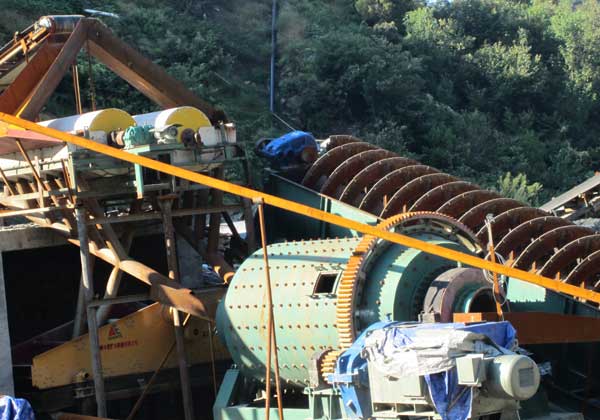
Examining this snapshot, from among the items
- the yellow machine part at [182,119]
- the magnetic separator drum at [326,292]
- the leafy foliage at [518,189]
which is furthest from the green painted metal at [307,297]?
the leafy foliage at [518,189]

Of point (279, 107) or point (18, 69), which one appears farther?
point (279, 107)

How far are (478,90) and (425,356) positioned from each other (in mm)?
41439

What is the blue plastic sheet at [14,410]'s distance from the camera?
458 inches

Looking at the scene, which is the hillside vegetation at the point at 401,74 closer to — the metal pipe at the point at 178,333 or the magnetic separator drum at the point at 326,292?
the metal pipe at the point at 178,333

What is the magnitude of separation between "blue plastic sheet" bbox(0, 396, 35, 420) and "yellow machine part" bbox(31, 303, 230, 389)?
2.80 meters

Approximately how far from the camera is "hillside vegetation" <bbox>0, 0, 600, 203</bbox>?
133 feet

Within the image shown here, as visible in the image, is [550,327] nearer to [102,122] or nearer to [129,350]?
[129,350]

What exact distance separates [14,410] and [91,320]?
2732mm

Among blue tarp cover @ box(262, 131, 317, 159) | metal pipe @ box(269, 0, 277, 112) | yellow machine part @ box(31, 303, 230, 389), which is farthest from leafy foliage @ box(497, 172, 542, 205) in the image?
yellow machine part @ box(31, 303, 230, 389)

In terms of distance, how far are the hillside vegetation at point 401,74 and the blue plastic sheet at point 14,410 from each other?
22163 millimetres

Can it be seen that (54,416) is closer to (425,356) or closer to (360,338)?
(360,338)

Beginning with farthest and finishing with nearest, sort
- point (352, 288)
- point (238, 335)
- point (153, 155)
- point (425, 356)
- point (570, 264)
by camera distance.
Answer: point (570, 264), point (153, 155), point (238, 335), point (352, 288), point (425, 356)

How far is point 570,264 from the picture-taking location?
1611cm

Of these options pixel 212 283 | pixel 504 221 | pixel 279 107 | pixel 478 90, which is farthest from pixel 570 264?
pixel 478 90
